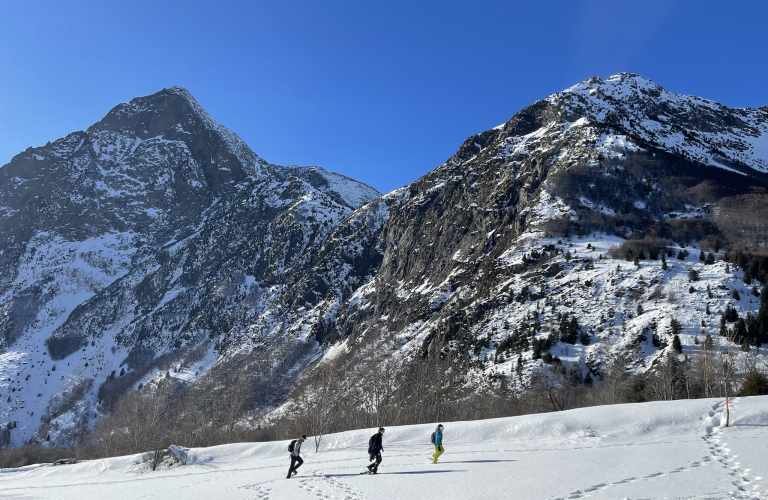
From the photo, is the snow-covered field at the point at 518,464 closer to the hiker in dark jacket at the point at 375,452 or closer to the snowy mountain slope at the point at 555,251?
the hiker in dark jacket at the point at 375,452

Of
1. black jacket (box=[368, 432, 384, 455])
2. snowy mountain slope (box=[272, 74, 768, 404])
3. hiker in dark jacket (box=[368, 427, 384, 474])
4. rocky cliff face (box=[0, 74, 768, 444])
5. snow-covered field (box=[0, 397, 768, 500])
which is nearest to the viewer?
snow-covered field (box=[0, 397, 768, 500])

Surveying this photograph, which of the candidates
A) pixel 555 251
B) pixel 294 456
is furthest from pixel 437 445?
pixel 555 251

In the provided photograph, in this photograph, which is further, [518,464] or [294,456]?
[294,456]

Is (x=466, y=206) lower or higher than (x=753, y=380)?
higher

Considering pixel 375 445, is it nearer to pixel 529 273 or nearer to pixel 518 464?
pixel 518 464

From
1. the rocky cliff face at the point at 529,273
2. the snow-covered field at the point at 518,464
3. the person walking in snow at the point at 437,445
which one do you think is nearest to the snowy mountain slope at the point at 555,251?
the rocky cliff face at the point at 529,273

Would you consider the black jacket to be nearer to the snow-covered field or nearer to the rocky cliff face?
the snow-covered field

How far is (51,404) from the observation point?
187500 mm

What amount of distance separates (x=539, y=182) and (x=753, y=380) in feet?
377

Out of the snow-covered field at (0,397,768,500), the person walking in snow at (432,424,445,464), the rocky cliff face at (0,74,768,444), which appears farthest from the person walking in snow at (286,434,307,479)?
the rocky cliff face at (0,74,768,444)

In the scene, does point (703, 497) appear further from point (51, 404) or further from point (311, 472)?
point (51, 404)

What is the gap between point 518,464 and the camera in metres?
21.1

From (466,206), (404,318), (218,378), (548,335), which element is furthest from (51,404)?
(548,335)

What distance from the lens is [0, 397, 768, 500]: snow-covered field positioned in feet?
54.8
